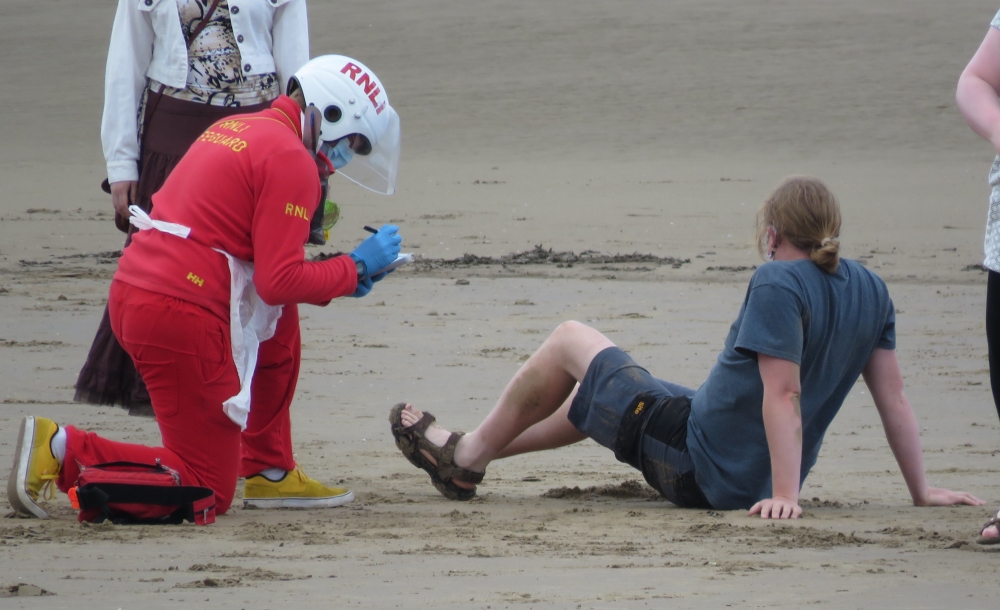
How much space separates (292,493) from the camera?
4008 millimetres

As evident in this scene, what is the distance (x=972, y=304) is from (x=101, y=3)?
75.7 feet

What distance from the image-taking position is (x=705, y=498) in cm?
375

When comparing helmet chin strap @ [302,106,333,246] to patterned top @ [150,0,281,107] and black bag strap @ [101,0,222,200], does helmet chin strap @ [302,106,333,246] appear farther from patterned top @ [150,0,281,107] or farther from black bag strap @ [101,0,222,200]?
black bag strap @ [101,0,222,200]

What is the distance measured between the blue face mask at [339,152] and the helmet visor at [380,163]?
3cm

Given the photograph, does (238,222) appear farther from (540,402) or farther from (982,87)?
(982,87)

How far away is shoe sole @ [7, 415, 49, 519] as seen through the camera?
347cm

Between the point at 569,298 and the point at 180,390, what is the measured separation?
4597mm

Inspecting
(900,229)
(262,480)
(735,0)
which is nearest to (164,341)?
(262,480)

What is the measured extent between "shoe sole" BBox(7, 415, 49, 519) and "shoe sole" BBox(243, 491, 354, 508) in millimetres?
706

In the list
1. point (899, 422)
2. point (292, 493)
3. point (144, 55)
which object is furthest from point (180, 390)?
point (899, 422)

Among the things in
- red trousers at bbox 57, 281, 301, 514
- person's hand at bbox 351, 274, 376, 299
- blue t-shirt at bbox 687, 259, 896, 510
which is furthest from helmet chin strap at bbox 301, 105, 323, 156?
→ blue t-shirt at bbox 687, 259, 896, 510

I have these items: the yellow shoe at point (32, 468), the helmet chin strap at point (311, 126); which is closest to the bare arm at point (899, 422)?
the helmet chin strap at point (311, 126)

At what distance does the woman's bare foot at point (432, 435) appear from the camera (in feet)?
13.5

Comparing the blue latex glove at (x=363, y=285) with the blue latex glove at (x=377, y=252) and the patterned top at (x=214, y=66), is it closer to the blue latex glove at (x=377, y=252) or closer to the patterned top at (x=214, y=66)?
the blue latex glove at (x=377, y=252)
